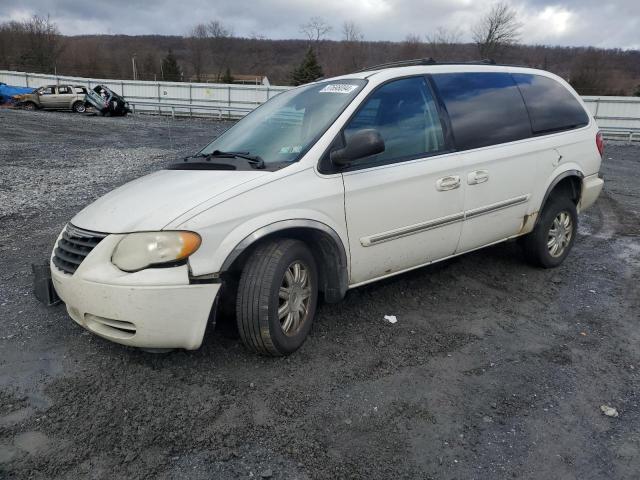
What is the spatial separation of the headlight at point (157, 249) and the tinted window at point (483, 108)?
2.27 metres

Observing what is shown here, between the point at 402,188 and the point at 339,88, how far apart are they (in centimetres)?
89

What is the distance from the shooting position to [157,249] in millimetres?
2762

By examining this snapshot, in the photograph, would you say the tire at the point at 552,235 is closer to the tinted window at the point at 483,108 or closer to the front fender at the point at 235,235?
the tinted window at the point at 483,108

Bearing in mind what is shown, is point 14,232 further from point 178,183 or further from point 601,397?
point 601,397

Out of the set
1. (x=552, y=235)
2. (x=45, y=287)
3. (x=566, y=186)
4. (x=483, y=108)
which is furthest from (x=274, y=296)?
(x=566, y=186)

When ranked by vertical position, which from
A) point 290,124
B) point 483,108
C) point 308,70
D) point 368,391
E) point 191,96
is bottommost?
point 368,391

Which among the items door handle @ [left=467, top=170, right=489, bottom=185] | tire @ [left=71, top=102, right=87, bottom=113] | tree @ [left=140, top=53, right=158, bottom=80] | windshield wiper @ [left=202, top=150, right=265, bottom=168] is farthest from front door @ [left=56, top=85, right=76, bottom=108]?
tree @ [left=140, top=53, right=158, bottom=80]

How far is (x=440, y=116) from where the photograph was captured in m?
3.93

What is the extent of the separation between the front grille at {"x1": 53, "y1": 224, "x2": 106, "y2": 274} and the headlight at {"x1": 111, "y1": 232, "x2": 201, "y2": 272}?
0.83 ft

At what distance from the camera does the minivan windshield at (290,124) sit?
3.41 metres

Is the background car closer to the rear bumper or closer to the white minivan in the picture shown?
the white minivan

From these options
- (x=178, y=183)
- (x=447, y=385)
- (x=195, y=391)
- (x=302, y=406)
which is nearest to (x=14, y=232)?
(x=178, y=183)

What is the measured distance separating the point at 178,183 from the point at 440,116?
80.9 inches

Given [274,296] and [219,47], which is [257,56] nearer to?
[219,47]
